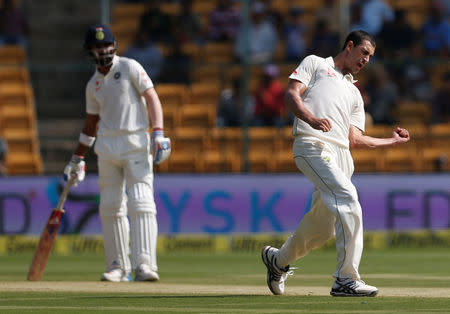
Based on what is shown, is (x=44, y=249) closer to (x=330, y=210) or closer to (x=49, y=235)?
(x=49, y=235)

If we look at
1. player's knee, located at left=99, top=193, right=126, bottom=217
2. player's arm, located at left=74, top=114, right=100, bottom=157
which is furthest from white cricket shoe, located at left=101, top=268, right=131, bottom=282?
player's arm, located at left=74, top=114, right=100, bottom=157

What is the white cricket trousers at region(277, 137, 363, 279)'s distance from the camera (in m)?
7.73

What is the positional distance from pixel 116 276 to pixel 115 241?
36cm

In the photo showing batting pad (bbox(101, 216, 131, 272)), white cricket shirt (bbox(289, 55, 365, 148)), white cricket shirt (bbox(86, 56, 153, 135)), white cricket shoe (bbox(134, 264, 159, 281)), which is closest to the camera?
white cricket shirt (bbox(289, 55, 365, 148))

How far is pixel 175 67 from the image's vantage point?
16.3 m

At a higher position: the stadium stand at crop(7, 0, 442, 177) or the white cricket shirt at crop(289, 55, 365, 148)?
the white cricket shirt at crop(289, 55, 365, 148)

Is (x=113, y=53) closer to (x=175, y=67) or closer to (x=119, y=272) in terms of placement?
(x=119, y=272)

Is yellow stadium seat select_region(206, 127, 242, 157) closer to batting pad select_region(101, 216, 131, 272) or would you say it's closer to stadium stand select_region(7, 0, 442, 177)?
stadium stand select_region(7, 0, 442, 177)

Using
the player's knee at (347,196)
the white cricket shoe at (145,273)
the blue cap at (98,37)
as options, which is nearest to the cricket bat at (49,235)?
the white cricket shoe at (145,273)

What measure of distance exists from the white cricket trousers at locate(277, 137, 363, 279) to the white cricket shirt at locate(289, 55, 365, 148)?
7cm

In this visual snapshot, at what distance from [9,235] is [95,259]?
2175mm

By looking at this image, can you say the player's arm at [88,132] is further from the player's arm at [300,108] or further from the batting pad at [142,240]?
the player's arm at [300,108]

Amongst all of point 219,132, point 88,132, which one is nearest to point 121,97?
point 88,132

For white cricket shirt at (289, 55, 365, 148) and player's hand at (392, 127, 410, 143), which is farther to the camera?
player's hand at (392, 127, 410, 143)
